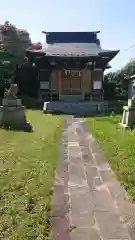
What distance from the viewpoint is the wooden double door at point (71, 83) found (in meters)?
25.7

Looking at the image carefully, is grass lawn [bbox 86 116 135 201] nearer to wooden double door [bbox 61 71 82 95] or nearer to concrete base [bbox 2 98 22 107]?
concrete base [bbox 2 98 22 107]

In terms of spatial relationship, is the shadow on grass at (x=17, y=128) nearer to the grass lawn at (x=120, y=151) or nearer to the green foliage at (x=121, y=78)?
the grass lawn at (x=120, y=151)

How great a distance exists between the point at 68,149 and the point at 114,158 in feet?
5.79

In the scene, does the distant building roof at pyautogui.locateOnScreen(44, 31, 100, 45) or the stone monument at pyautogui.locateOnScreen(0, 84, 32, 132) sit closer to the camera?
the stone monument at pyautogui.locateOnScreen(0, 84, 32, 132)

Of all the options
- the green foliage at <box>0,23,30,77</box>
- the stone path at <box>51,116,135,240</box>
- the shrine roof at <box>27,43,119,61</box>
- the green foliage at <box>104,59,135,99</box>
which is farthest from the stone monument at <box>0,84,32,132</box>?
the green foliage at <box>104,59,135,99</box>

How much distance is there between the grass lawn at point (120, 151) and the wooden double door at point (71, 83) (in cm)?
1317

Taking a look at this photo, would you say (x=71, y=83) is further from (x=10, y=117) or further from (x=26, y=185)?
(x=26, y=185)

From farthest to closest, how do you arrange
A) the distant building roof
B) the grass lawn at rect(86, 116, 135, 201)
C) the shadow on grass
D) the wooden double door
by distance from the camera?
1. the distant building roof
2. the wooden double door
3. the shadow on grass
4. the grass lawn at rect(86, 116, 135, 201)

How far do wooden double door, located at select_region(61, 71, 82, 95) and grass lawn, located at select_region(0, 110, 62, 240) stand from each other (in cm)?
1579

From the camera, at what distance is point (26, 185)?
18.2 ft

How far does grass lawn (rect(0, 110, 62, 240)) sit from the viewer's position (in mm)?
3932

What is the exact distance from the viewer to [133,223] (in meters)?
4.13

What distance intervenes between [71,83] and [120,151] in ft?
59.3

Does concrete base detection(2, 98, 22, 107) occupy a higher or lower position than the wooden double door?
lower
